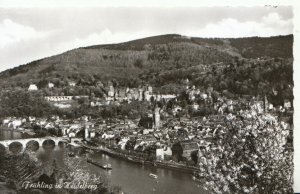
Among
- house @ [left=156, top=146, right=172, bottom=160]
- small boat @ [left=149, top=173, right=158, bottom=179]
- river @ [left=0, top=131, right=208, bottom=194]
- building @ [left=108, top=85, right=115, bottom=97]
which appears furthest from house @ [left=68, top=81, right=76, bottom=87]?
small boat @ [left=149, top=173, right=158, bottom=179]

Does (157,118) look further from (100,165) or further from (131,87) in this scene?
(100,165)

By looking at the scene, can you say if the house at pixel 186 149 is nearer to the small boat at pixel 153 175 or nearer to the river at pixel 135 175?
the river at pixel 135 175

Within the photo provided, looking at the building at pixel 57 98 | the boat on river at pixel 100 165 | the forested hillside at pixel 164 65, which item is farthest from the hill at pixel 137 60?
the boat on river at pixel 100 165

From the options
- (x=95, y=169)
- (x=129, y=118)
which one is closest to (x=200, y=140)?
(x=129, y=118)

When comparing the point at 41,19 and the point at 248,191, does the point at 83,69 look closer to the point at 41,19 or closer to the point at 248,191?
the point at 41,19

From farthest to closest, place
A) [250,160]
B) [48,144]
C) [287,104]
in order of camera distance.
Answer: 1. [48,144]
2. [287,104]
3. [250,160]

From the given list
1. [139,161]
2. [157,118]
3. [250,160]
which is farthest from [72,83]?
[250,160]
